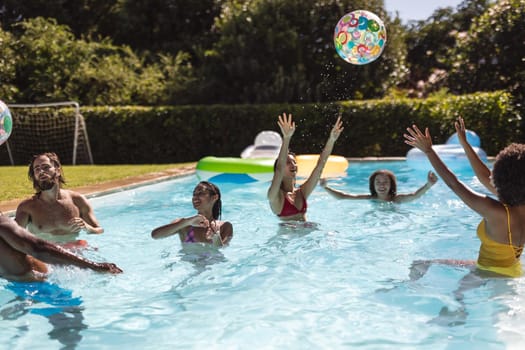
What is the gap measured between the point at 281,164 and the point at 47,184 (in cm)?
219

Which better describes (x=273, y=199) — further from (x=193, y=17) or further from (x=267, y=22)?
(x=193, y=17)

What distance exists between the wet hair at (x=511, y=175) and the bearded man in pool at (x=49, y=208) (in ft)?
11.8

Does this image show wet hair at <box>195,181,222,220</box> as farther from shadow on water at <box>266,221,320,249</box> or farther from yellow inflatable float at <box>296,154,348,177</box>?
yellow inflatable float at <box>296,154,348,177</box>

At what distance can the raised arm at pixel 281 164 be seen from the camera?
5.42 meters

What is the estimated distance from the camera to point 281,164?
573cm

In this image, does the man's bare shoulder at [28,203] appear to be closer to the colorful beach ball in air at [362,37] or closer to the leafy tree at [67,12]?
the colorful beach ball in air at [362,37]

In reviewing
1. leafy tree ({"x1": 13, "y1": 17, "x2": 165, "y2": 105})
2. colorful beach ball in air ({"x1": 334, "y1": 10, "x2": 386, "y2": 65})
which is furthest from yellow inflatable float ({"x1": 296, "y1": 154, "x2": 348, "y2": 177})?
leafy tree ({"x1": 13, "y1": 17, "x2": 165, "y2": 105})

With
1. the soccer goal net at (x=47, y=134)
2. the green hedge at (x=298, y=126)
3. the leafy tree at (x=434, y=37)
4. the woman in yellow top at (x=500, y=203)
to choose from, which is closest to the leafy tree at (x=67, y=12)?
the soccer goal net at (x=47, y=134)

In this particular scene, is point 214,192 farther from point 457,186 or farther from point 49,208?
point 457,186

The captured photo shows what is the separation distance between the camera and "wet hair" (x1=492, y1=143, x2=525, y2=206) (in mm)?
3686

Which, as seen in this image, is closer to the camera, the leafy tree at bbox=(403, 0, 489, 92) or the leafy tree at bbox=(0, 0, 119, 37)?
the leafy tree at bbox=(403, 0, 489, 92)

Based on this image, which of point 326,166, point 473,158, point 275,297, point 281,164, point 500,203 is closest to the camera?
point 500,203

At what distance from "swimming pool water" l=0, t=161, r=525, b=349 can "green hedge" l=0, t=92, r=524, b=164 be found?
8.63m

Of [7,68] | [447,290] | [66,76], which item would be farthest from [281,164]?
[66,76]
